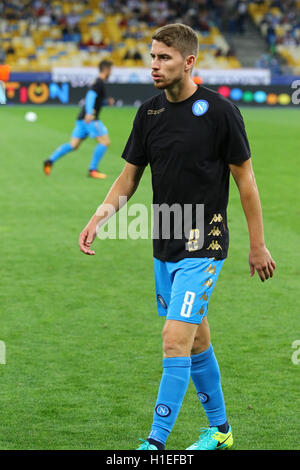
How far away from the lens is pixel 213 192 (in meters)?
4.31

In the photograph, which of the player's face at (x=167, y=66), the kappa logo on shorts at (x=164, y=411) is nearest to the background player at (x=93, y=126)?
the player's face at (x=167, y=66)

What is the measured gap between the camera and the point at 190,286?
4.18m

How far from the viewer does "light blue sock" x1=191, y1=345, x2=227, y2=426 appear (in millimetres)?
4437

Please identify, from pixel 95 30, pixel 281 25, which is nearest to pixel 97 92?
pixel 95 30

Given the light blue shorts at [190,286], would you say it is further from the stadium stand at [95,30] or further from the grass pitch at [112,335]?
the stadium stand at [95,30]

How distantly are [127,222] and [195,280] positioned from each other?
768cm

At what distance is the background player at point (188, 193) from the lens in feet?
13.6

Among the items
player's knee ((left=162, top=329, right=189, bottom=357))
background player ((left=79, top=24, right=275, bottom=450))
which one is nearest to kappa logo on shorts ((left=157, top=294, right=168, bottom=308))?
background player ((left=79, top=24, right=275, bottom=450))

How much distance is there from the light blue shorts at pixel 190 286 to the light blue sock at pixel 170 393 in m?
0.23

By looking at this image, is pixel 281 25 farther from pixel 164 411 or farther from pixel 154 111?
pixel 164 411

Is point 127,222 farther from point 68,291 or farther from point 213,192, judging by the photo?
point 213,192

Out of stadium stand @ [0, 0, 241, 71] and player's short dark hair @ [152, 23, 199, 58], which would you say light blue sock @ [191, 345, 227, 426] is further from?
stadium stand @ [0, 0, 241, 71]

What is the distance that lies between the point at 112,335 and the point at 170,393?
2.56 metres
